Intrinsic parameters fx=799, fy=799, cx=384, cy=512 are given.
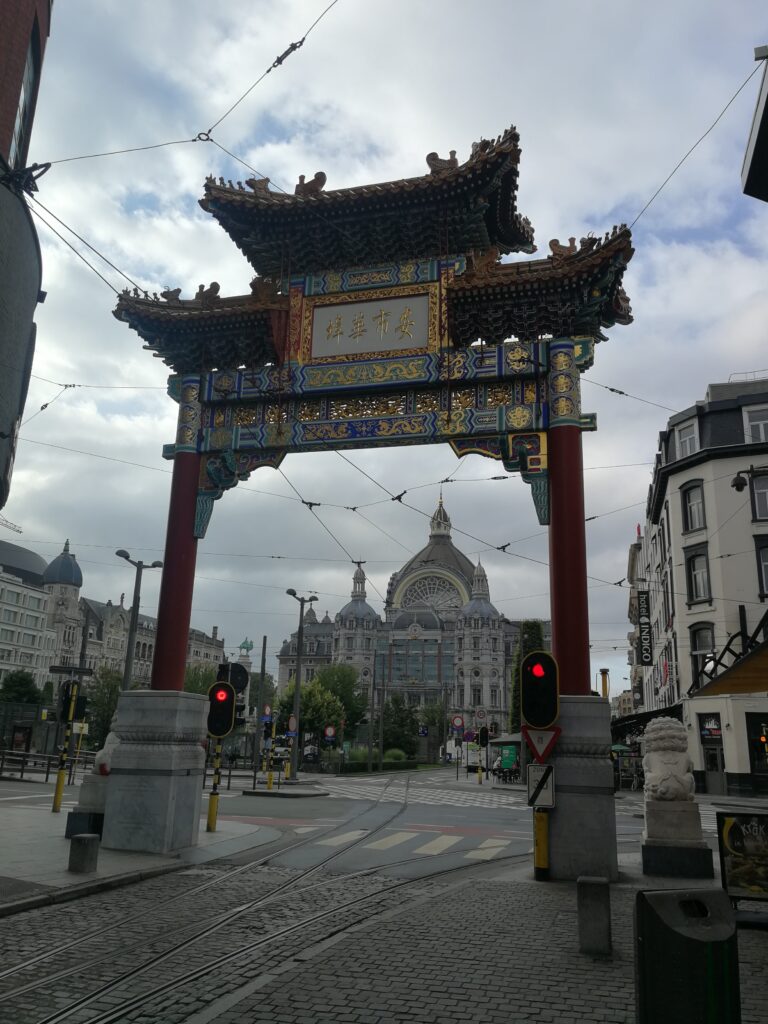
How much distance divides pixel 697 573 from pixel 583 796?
2699cm

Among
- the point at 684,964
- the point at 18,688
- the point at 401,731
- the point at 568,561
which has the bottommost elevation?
the point at 684,964

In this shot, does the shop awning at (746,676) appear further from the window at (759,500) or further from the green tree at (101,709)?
the green tree at (101,709)

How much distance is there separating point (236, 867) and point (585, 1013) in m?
7.65

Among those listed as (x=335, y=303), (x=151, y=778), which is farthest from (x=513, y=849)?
(x=335, y=303)

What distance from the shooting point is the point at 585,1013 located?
5812mm

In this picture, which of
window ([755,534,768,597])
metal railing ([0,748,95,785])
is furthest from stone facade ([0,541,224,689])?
window ([755,534,768,597])

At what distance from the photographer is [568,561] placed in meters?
13.2

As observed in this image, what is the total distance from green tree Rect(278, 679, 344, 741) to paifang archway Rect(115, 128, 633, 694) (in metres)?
47.4

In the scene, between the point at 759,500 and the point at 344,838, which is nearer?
the point at 344,838

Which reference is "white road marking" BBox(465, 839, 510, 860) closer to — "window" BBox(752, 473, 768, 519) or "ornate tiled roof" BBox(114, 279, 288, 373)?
"ornate tiled roof" BBox(114, 279, 288, 373)

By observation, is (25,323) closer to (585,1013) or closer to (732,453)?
(585,1013)

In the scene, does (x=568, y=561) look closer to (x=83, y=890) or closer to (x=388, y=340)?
(x=388, y=340)

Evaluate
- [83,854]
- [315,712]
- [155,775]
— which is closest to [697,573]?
[155,775]

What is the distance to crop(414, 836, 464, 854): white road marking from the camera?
15.2m
